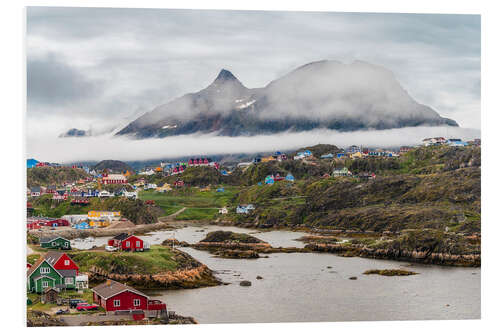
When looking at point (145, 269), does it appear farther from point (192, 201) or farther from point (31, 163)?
point (31, 163)

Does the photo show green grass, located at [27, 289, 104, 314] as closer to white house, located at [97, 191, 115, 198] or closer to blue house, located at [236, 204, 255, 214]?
white house, located at [97, 191, 115, 198]

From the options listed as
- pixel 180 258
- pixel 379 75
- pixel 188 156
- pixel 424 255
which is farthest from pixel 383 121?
pixel 180 258

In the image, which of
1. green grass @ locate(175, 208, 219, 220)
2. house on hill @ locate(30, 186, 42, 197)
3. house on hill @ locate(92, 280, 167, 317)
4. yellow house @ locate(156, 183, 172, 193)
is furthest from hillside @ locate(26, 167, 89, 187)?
house on hill @ locate(92, 280, 167, 317)

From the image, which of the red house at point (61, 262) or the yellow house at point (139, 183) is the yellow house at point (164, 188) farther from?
the red house at point (61, 262)

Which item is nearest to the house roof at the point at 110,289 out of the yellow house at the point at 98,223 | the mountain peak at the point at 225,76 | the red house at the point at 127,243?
the red house at the point at 127,243

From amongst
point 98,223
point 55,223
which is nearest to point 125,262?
point 98,223
